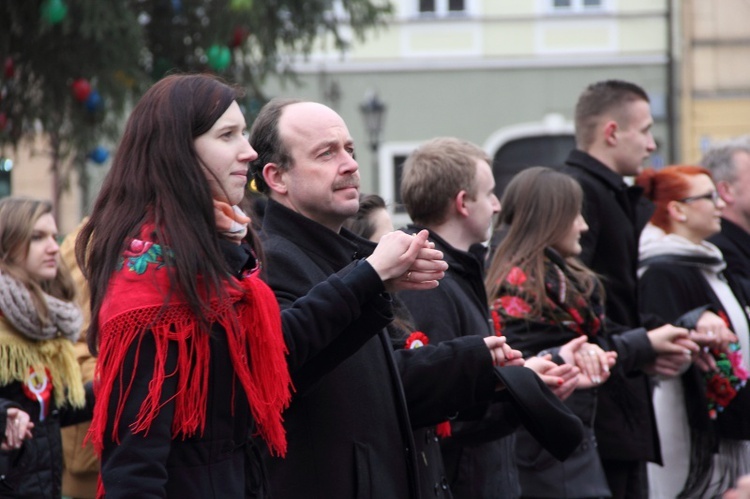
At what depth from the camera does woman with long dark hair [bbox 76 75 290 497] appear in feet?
8.86

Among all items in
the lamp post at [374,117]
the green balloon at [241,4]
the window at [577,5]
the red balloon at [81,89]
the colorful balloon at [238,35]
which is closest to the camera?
the green balloon at [241,4]

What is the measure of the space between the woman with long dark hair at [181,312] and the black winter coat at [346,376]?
152 millimetres

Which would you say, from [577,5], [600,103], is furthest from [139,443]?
[577,5]

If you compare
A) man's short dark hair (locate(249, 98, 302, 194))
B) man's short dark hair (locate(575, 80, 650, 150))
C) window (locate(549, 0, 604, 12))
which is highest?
window (locate(549, 0, 604, 12))

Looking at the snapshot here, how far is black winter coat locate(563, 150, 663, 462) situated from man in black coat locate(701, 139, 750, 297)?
0.60 meters

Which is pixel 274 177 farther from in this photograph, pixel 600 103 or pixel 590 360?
pixel 600 103

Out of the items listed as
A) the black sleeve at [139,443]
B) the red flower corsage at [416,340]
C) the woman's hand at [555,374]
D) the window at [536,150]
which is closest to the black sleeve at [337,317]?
the black sleeve at [139,443]

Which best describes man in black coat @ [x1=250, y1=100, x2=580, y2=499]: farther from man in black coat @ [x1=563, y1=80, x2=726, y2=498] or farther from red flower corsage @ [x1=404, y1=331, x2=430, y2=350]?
man in black coat @ [x1=563, y1=80, x2=726, y2=498]

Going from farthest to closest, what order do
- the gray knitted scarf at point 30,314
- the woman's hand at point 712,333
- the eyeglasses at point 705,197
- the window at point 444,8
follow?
the window at point 444,8 < the eyeglasses at point 705,197 < the woman's hand at point 712,333 < the gray knitted scarf at point 30,314

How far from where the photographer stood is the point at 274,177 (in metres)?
3.46

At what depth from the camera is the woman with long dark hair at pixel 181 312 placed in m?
2.70

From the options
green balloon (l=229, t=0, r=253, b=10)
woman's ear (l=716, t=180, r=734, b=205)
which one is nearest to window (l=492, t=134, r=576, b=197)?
green balloon (l=229, t=0, r=253, b=10)

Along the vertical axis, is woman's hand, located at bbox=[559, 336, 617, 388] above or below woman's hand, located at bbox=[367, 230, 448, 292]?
below

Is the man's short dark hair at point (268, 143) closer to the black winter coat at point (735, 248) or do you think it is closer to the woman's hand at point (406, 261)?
the woman's hand at point (406, 261)
